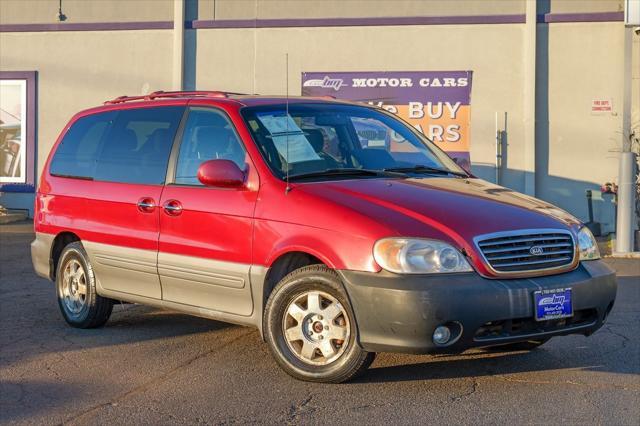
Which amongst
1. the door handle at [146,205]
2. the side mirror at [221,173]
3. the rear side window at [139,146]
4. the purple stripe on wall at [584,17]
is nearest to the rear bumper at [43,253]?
the rear side window at [139,146]

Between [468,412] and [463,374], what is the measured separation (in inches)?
33.7

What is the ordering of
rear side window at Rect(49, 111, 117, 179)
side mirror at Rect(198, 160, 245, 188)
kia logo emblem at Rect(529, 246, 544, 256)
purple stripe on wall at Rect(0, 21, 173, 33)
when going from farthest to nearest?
purple stripe on wall at Rect(0, 21, 173, 33)
rear side window at Rect(49, 111, 117, 179)
side mirror at Rect(198, 160, 245, 188)
kia logo emblem at Rect(529, 246, 544, 256)

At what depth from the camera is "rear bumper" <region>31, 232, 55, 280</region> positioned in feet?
25.8

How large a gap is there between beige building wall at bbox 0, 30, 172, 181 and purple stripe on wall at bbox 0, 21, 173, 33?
0.27ft

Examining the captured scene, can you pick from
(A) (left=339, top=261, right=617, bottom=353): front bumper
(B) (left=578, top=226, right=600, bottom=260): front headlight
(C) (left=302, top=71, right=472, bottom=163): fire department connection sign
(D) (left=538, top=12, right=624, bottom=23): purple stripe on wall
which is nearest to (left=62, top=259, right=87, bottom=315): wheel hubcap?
(A) (left=339, top=261, right=617, bottom=353): front bumper

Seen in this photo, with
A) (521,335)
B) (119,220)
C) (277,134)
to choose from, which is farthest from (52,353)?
(521,335)

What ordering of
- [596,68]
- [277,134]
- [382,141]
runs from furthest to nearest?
[596,68], [382,141], [277,134]

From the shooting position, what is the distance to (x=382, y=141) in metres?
6.86

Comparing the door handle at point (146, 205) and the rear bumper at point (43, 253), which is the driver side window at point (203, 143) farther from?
the rear bumper at point (43, 253)

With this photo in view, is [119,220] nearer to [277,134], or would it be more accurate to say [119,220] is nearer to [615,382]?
[277,134]

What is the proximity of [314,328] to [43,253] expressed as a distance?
322 centimetres

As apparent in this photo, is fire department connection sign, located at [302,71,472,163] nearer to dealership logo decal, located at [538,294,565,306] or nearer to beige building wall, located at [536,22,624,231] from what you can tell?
beige building wall, located at [536,22,624,231]

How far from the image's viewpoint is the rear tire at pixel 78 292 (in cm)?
745

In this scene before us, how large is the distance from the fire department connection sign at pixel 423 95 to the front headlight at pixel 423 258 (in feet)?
37.2
